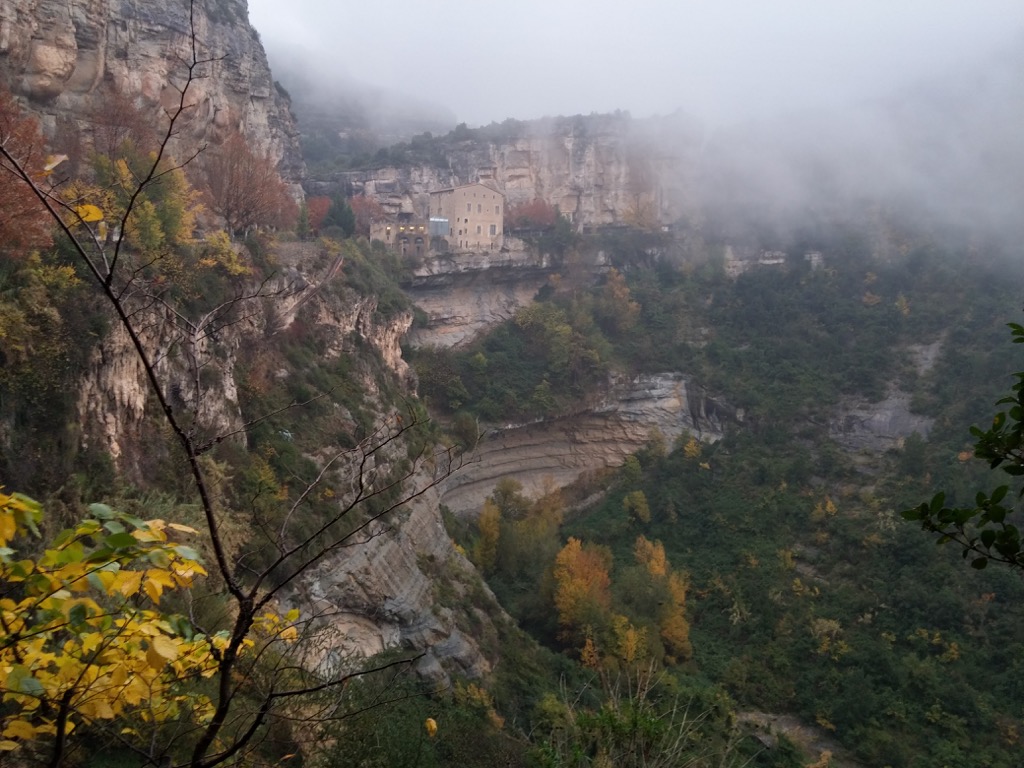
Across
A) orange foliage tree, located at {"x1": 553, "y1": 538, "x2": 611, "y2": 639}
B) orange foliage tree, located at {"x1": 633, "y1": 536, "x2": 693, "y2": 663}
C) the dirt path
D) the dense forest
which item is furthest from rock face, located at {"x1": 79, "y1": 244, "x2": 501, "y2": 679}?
the dirt path

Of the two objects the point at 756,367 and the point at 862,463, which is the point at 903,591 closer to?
the point at 862,463

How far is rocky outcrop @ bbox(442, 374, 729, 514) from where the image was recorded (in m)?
31.0

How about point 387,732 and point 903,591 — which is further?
point 903,591

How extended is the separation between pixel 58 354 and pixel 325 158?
50507 millimetres

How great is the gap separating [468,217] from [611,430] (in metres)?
13.2

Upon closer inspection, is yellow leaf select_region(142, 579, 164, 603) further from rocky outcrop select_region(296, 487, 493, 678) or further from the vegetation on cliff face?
the vegetation on cliff face

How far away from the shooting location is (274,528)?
1187cm

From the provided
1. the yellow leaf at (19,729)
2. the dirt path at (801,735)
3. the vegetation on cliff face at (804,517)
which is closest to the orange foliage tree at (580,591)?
the vegetation on cliff face at (804,517)

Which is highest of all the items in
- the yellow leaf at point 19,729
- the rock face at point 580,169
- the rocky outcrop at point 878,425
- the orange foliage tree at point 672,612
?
the rock face at point 580,169

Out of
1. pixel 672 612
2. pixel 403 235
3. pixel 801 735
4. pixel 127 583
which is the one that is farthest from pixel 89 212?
pixel 403 235

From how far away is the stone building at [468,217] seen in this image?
35.8 m

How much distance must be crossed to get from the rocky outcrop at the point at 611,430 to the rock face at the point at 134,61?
16.7 metres

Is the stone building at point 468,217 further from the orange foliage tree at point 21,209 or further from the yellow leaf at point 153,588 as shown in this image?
→ the yellow leaf at point 153,588

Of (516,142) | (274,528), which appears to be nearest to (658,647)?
(274,528)
